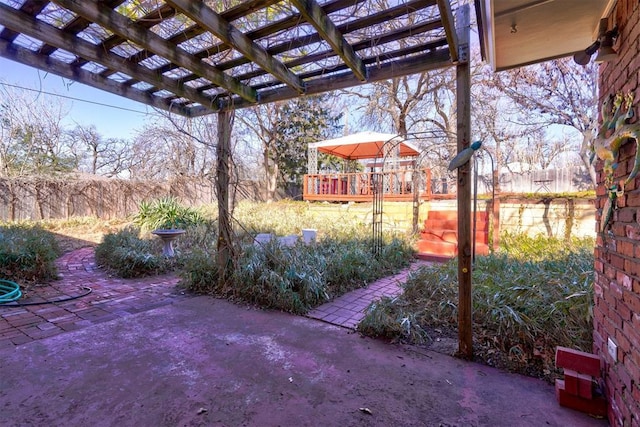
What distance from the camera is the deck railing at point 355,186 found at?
9.11 metres

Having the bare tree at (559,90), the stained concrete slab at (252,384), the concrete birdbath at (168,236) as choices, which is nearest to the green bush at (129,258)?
the concrete birdbath at (168,236)

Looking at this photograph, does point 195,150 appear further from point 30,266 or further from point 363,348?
point 363,348

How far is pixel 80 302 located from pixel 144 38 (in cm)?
289

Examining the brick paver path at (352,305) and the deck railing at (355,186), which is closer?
the brick paver path at (352,305)

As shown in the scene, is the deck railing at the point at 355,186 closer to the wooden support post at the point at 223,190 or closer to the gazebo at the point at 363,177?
the gazebo at the point at 363,177

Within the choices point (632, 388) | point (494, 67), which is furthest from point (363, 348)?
point (494, 67)

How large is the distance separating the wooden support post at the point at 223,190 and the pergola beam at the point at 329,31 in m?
1.69

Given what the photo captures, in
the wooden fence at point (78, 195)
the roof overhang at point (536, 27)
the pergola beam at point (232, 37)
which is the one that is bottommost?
the wooden fence at point (78, 195)

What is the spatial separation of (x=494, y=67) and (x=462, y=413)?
2288 millimetres

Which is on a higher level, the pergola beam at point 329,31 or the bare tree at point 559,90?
the bare tree at point 559,90

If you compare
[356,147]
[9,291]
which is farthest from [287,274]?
[356,147]

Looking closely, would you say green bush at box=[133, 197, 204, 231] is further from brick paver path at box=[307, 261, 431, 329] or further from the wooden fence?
brick paver path at box=[307, 261, 431, 329]

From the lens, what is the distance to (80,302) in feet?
11.5

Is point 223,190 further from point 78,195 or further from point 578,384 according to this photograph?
point 78,195
